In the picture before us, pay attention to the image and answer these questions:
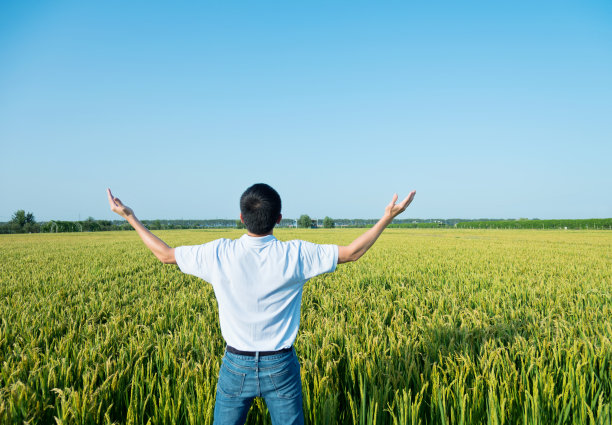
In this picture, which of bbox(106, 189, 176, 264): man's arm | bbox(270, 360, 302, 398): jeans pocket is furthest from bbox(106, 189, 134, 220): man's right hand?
bbox(270, 360, 302, 398): jeans pocket

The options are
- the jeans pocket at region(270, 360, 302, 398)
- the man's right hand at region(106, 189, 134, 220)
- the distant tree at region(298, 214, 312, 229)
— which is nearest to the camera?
the jeans pocket at region(270, 360, 302, 398)

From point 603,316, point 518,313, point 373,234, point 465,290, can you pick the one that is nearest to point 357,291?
point 465,290

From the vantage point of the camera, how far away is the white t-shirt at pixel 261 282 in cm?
167

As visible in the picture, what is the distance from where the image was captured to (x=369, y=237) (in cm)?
178

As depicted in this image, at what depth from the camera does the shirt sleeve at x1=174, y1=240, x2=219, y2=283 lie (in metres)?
1.75

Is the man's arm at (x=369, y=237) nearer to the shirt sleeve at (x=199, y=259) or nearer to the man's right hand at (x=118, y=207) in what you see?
the shirt sleeve at (x=199, y=259)

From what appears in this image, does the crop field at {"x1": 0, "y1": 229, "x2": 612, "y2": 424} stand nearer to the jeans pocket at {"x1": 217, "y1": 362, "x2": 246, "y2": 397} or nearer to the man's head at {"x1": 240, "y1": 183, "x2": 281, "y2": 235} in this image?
the jeans pocket at {"x1": 217, "y1": 362, "x2": 246, "y2": 397}

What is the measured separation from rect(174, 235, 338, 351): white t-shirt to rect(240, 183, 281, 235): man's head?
0.23ft

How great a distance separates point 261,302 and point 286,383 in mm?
427

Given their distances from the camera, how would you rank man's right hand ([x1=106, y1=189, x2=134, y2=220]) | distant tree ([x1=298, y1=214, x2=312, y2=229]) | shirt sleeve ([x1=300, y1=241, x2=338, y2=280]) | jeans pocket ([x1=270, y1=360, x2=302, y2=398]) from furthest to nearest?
distant tree ([x1=298, y1=214, x2=312, y2=229]), man's right hand ([x1=106, y1=189, x2=134, y2=220]), shirt sleeve ([x1=300, y1=241, x2=338, y2=280]), jeans pocket ([x1=270, y1=360, x2=302, y2=398])

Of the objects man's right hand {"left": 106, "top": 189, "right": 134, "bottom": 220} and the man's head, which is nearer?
the man's head

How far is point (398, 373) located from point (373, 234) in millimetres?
1438

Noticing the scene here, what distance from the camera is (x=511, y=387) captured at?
8.16 feet

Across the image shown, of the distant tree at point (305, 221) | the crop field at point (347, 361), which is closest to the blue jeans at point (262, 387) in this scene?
the crop field at point (347, 361)
